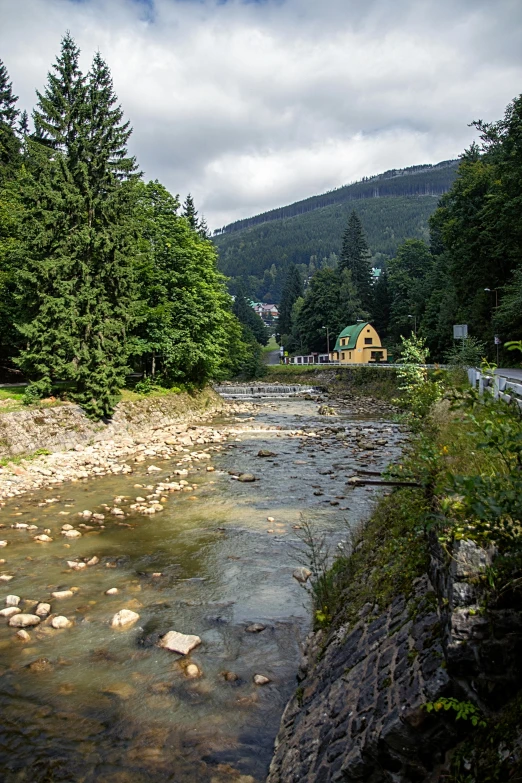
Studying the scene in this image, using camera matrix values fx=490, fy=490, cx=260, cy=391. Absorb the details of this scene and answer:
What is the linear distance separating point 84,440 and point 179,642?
15932 mm

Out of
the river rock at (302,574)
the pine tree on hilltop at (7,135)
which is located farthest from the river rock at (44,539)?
the pine tree on hilltop at (7,135)

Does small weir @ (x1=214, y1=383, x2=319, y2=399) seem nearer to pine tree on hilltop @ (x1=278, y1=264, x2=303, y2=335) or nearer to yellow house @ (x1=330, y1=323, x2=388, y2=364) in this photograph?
yellow house @ (x1=330, y1=323, x2=388, y2=364)

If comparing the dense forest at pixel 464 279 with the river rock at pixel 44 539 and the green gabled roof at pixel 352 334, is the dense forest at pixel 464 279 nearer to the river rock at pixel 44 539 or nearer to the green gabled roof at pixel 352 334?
the green gabled roof at pixel 352 334

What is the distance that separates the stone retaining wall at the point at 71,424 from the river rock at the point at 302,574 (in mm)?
13043

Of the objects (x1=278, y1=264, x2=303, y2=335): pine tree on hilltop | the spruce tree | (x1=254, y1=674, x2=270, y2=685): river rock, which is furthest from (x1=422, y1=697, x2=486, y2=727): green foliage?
(x1=278, y1=264, x2=303, y2=335): pine tree on hilltop

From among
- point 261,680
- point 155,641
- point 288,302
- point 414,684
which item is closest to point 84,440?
point 155,641

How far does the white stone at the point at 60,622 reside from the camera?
7082 millimetres

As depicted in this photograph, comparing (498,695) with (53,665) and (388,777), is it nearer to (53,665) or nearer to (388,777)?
(388,777)

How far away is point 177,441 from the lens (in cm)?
2295

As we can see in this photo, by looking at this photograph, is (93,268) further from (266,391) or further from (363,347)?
(363,347)

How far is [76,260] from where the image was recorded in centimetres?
2336

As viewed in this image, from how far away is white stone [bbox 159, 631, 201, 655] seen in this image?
655 cm

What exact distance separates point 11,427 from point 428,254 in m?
80.2

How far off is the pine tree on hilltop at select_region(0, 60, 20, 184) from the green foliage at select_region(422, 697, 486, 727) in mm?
42146
